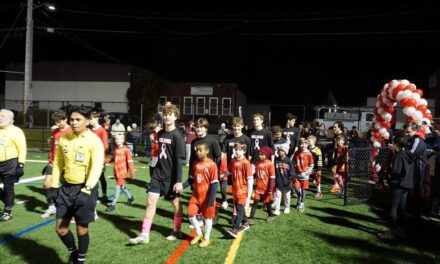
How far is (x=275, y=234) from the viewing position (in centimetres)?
630

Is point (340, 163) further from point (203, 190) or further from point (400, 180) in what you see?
point (203, 190)

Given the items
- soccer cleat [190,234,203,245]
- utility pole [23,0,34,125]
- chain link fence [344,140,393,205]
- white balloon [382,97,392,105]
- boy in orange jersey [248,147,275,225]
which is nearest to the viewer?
soccer cleat [190,234,203,245]

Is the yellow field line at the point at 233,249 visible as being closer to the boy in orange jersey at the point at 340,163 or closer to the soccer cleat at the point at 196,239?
the soccer cleat at the point at 196,239

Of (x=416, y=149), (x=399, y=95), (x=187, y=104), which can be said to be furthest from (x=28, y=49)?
(x=416, y=149)

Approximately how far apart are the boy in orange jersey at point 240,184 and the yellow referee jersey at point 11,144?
13.1 ft

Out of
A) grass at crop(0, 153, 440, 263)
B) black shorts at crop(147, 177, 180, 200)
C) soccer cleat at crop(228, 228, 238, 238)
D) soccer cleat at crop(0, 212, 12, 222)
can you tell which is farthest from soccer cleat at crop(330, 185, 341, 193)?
soccer cleat at crop(0, 212, 12, 222)

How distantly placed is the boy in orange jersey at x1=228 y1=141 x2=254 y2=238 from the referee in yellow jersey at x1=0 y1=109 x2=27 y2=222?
13.1ft

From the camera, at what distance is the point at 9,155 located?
6.55 meters

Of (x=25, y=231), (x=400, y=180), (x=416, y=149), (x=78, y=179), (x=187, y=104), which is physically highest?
(x=187, y=104)

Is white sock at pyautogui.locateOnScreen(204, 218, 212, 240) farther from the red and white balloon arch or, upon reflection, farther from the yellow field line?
the red and white balloon arch

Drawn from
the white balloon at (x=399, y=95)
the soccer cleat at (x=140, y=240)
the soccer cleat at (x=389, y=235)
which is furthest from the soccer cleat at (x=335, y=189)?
the soccer cleat at (x=140, y=240)

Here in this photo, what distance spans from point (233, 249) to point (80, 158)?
267 cm

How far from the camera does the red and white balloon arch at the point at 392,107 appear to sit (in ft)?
32.5

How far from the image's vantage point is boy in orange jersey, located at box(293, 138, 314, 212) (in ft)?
26.9
